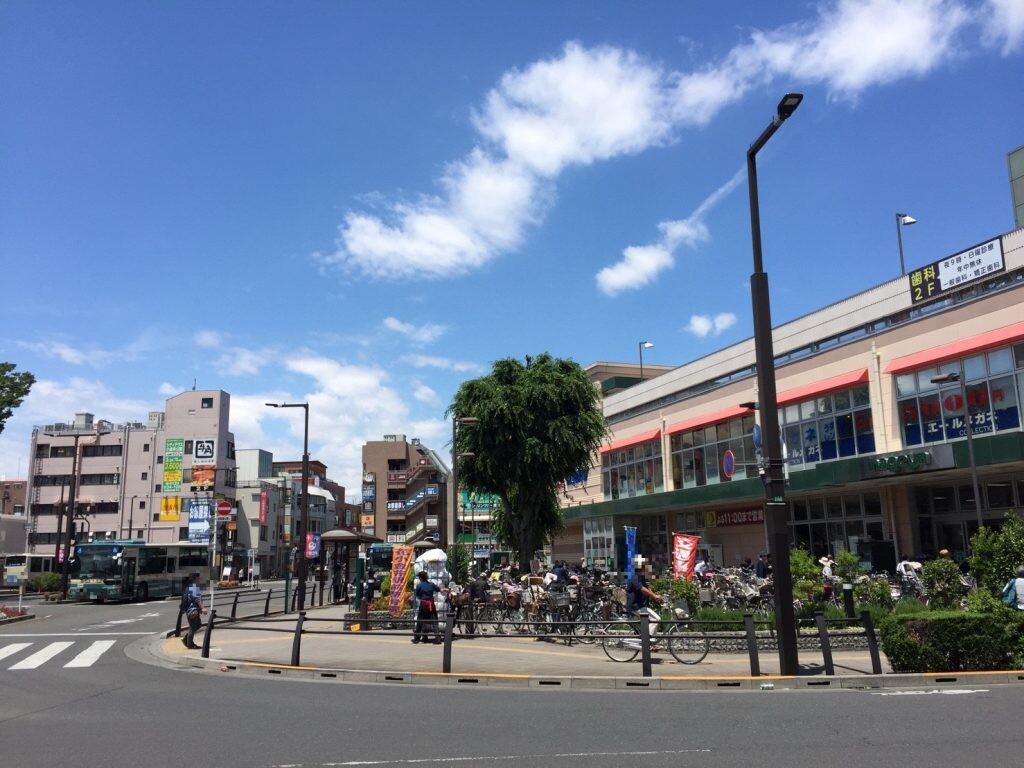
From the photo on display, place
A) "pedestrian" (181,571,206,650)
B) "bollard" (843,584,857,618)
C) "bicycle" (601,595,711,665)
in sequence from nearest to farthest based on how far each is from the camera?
"bicycle" (601,595,711,665), "bollard" (843,584,857,618), "pedestrian" (181,571,206,650)

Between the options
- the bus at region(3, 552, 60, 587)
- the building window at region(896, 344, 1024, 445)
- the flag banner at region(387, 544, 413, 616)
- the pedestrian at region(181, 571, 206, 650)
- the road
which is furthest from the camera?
the bus at region(3, 552, 60, 587)

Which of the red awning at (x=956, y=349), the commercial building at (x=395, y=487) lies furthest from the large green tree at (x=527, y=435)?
the commercial building at (x=395, y=487)

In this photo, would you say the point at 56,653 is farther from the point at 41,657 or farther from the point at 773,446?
the point at 773,446

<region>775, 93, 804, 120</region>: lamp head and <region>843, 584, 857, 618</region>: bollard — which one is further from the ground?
<region>775, 93, 804, 120</region>: lamp head

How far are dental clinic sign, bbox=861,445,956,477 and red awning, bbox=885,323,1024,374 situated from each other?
133 inches

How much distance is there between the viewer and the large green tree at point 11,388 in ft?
115

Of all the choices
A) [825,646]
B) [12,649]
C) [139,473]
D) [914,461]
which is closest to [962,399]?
[914,461]

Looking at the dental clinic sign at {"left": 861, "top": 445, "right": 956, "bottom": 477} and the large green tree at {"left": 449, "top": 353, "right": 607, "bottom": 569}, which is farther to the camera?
the large green tree at {"left": 449, "top": 353, "right": 607, "bottom": 569}

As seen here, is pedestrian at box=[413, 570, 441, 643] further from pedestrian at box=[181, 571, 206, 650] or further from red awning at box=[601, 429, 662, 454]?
red awning at box=[601, 429, 662, 454]

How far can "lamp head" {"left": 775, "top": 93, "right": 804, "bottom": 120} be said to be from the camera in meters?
12.3

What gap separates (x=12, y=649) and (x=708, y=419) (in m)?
30.5

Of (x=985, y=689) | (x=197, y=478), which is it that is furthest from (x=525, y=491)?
(x=197, y=478)

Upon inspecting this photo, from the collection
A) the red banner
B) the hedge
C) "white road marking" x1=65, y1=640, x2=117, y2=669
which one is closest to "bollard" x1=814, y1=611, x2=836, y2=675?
the hedge

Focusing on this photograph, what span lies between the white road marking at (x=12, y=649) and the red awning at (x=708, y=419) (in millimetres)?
28992
